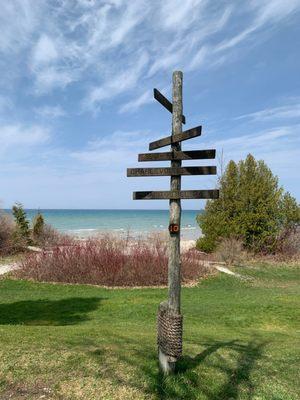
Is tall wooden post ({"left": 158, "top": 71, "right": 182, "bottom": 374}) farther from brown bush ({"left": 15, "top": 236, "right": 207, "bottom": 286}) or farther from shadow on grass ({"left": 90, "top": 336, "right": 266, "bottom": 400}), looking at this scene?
brown bush ({"left": 15, "top": 236, "right": 207, "bottom": 286})

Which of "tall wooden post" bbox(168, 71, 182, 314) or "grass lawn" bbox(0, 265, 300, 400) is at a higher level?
"tall wooden post" bbox(168, 71, 182, 314)

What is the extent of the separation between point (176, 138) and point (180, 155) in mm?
213

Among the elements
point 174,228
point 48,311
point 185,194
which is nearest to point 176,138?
point 185,194

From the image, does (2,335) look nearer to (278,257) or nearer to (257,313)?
(257,313)

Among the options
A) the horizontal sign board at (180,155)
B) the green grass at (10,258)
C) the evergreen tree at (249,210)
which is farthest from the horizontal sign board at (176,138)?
the evergreen tree at (249,210)

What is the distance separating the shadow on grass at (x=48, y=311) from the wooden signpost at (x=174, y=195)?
626 cm

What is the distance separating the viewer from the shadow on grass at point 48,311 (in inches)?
436

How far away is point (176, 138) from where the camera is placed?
505 centimetres

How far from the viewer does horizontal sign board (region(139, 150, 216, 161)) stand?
16.3ft

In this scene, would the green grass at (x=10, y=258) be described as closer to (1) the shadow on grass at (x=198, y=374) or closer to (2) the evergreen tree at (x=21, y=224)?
(2) the evergreen tree at (x=21, y=224)

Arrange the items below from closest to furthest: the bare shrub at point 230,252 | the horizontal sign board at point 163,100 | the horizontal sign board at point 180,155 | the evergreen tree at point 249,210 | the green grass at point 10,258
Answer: the horizontal sign board at point 180,155 → the horizontal sign board at point 163,100 → the green grass at point 10,258 → the bare shrub at point 230,252 → the evergreen tree at point 249,210

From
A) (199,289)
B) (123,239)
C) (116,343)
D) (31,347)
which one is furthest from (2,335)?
(123,239)

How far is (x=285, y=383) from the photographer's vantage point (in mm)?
5145

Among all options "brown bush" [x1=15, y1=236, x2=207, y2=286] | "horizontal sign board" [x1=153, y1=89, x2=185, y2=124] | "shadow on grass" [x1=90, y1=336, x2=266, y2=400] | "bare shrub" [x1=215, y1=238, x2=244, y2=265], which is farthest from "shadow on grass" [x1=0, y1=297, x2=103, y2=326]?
"bare shrub" [x1=215, y1=238, x2=244, y2=265]
